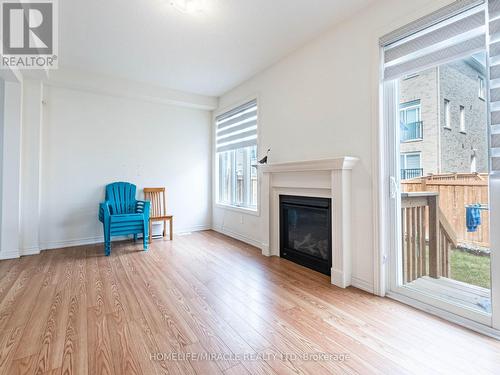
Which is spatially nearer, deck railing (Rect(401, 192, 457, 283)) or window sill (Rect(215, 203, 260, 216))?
deck railing (Rect(401, 192, 457, 283))

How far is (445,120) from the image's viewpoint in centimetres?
202

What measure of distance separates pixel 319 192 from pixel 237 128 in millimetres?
2198

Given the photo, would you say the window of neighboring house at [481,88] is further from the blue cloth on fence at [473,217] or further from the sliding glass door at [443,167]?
the blue cloth on fence at [473,217]

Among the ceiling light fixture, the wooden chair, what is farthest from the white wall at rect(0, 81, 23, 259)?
the ceiling light fixture

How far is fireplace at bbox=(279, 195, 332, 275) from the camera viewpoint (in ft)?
8.96

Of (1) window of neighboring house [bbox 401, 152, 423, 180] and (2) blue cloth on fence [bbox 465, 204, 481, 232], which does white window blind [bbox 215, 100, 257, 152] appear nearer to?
(1) window of neighboring house [bbox 401, 152, 423, 180]

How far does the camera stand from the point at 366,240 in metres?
2.36

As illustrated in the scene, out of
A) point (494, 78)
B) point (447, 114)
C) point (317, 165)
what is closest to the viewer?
point (494, 78)

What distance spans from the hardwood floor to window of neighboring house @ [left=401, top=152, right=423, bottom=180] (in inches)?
42.9

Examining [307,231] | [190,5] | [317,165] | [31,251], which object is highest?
[190,5]

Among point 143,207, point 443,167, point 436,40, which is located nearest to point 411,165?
point 443,167

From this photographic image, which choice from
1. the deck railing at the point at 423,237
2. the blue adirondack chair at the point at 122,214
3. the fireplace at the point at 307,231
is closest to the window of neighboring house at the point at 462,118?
the deck railing at the point at 423,237

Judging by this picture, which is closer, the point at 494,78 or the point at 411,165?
the point at 494,78

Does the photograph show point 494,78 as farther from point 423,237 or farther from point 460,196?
point 423,237
